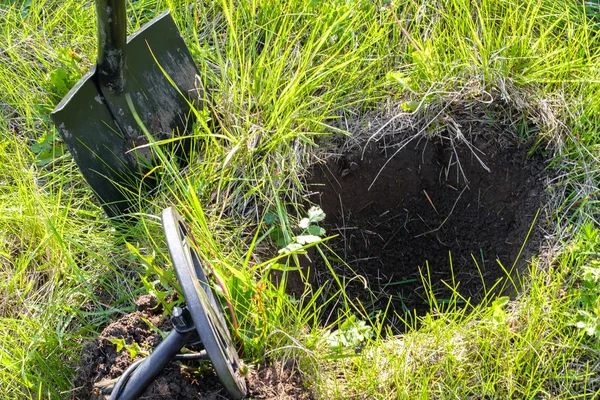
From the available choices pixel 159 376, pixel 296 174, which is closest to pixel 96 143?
pixel 296 174

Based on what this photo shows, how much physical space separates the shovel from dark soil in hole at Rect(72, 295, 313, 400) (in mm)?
490

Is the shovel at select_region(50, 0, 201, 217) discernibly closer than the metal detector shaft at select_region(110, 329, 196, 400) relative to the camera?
No

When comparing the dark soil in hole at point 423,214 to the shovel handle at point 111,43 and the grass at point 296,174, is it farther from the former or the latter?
the shovel handle at point 111,43

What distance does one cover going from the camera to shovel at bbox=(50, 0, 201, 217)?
2061mm

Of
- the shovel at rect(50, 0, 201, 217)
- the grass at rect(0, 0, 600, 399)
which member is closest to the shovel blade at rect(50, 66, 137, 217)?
the shovel at rect(50, 0, 201, 217)

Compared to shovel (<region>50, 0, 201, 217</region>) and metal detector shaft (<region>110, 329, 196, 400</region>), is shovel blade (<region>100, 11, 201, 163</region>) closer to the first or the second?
shovel (<region>50, 0, 201, 217</region>)

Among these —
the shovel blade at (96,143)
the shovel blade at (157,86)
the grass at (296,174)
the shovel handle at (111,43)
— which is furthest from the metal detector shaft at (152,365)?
the shovel handle at (111,43)

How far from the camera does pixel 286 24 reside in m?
2.37

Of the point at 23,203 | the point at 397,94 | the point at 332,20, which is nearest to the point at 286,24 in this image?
the point at 332,20

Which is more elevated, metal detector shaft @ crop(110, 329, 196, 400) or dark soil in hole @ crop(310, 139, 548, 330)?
metal detector shaft @ crop(110, 329, 196, 400)

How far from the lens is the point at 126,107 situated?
7.14 ft

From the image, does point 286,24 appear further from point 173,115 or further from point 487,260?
point 487,260

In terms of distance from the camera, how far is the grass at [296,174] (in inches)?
71.7

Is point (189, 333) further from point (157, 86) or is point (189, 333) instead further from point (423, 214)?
point (423, 214)
